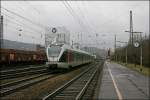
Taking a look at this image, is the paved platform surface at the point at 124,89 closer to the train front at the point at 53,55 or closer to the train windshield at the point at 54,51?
the train front at the point at 53,55

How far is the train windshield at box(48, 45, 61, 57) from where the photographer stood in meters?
32.7

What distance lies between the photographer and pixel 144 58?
51.2 m

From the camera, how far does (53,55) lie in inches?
1291

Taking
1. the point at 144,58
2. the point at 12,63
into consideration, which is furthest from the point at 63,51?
the point at 144,58

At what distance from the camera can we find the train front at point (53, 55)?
32.4 meters

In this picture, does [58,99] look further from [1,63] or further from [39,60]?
[39,60]

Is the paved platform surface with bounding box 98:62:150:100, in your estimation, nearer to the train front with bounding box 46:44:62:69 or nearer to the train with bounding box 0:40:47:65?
the train front with bounding box 46:44:62:69

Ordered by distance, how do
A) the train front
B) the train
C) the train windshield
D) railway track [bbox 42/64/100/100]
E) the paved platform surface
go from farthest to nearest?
the train, the train windshield, the train front, railway track [bbox 42/64/100/100], the paved platform surface

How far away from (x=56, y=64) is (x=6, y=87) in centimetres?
1432

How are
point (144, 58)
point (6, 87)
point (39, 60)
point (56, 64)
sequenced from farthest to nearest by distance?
point (39, 60) → point (144, 58) → point (56, 64) → point (6, 87)

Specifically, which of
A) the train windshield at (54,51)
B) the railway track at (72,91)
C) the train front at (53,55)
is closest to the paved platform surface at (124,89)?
the railway track at (72,91)

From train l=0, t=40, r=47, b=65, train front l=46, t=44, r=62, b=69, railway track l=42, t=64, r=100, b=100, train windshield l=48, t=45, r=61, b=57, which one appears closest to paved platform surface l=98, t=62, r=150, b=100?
railway track l=42, t=64, r=100, b=100

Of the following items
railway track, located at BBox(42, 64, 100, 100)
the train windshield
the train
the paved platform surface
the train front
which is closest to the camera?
the paved platform surface

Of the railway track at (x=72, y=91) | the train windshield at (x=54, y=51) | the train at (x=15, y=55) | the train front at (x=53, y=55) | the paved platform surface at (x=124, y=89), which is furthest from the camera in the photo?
A: the train at (x=15, y=55)
